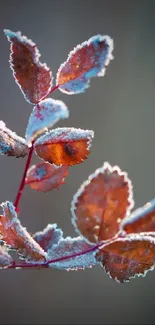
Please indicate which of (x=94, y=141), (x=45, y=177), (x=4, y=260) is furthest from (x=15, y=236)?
(x=94, y=141)

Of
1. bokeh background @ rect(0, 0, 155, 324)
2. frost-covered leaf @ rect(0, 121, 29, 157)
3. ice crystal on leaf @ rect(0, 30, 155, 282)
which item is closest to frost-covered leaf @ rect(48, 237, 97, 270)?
ice crystal on leaf @ rect(0, 30, 155, 282)

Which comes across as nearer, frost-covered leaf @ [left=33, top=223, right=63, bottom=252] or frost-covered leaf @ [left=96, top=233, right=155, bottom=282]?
frost-covered leaf @ [left=96, top=233, right=155, bottom=282]

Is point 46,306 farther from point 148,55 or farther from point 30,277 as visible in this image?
point 148,55

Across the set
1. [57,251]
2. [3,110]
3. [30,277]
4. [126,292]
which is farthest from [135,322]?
[57,251]

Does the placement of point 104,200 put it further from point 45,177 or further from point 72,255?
point 45,177

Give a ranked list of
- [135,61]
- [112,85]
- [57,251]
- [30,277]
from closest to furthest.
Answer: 1. [57,251]
2. [30,277]
3. [112,85]
4. [135,61]

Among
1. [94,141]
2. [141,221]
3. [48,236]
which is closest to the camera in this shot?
[141,221]

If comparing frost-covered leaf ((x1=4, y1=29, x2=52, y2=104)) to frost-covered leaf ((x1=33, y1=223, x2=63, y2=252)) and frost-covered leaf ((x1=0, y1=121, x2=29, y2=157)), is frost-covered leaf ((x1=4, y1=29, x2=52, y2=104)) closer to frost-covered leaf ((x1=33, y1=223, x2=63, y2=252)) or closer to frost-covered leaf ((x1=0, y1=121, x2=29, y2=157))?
frost-covered leaf ((x1=0, y1=121, x2=29, y2=157))
